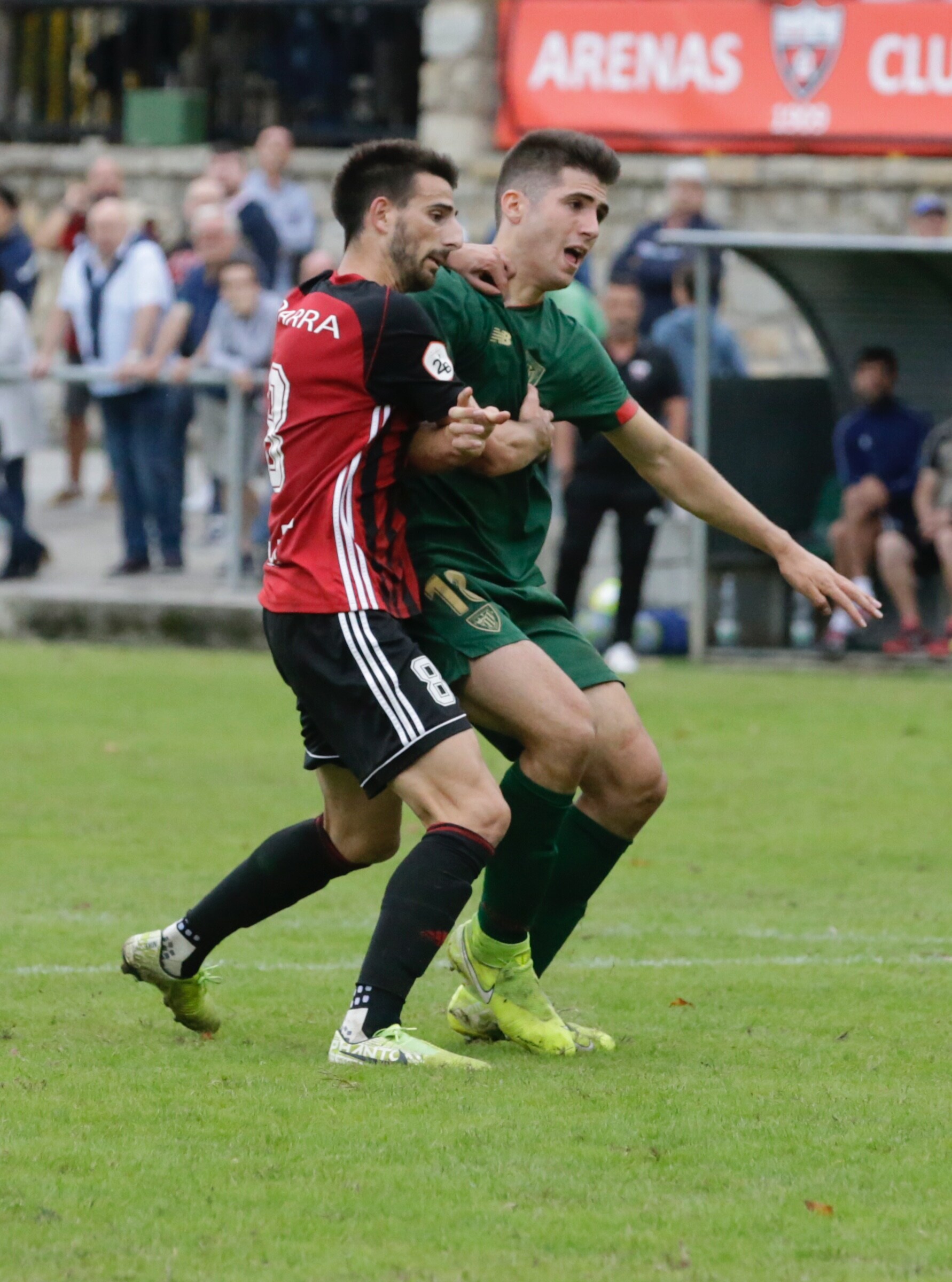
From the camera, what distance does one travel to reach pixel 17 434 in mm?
15102

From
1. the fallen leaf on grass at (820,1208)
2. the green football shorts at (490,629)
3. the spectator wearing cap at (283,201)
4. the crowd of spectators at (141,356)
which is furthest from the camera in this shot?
the spectator wearing cap at (283,201)

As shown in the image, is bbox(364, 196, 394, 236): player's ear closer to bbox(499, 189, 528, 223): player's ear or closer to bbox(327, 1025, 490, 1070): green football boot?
bbox(499, 189, 528, 223): player's ear

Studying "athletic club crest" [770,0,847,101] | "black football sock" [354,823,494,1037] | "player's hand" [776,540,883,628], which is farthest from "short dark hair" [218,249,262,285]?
"black football sock" [354,823,494,1037]

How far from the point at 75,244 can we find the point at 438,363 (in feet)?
47.3

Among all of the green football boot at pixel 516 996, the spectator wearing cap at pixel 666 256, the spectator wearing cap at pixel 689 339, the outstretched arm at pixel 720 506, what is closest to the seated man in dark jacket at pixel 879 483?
the spectator wearing cap at pixel 689 339

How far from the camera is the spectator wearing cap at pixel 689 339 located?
15516 millimetres

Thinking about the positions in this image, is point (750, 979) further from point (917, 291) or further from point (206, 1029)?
point (917, 291)

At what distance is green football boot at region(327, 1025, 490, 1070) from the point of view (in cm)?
530

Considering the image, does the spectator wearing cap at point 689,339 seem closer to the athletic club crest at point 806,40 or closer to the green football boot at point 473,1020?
the athletic club crest at point 806,40

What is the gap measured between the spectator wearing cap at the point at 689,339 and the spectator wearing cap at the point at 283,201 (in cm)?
388

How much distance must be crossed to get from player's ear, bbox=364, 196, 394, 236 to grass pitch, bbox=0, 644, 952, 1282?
191cm

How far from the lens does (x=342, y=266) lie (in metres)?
5.45

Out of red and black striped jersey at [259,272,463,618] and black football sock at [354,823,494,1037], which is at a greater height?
red and black striped jersey at [259,272,463,618]

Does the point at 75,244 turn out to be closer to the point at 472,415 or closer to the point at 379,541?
the point at 379,541
